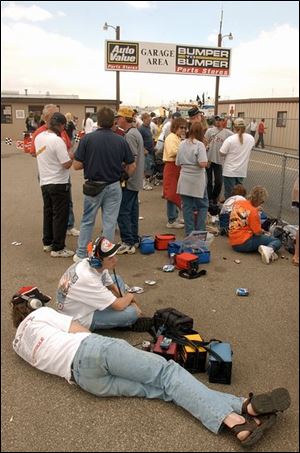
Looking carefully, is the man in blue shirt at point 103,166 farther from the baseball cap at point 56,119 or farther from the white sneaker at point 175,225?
the white sneaker at point 175,225

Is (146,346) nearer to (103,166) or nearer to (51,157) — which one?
(103,166)

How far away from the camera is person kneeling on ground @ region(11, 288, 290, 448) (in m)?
2.56

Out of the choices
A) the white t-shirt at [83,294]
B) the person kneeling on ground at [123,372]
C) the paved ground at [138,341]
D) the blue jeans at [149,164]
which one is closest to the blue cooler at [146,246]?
the paved ground at [138,341]

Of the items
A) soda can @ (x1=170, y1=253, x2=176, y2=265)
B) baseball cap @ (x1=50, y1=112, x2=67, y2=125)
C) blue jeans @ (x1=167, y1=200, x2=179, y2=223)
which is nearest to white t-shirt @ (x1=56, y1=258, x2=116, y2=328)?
soda can @ (x1=170, y1=253, x2=176, y2=265)

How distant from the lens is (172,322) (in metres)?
3.55

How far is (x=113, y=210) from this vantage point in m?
5.09

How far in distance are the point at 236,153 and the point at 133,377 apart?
486cm

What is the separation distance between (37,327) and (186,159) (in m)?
3.47

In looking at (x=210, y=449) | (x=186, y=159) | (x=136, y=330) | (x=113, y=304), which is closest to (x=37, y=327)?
(x=113, y=304)

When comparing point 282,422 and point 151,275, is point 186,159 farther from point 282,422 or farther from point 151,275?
point 282,422

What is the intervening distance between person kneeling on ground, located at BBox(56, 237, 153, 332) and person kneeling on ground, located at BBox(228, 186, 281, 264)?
249 cm

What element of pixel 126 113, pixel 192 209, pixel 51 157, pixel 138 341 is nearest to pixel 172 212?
pixel 192 209

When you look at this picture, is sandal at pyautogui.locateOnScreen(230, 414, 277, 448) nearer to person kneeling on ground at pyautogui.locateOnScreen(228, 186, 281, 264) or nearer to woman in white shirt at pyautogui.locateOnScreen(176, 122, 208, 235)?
person kneeling on ground at pyautogui.locateOnScreen(228, 186, 281, 264)

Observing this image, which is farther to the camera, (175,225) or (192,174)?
(175,225)
